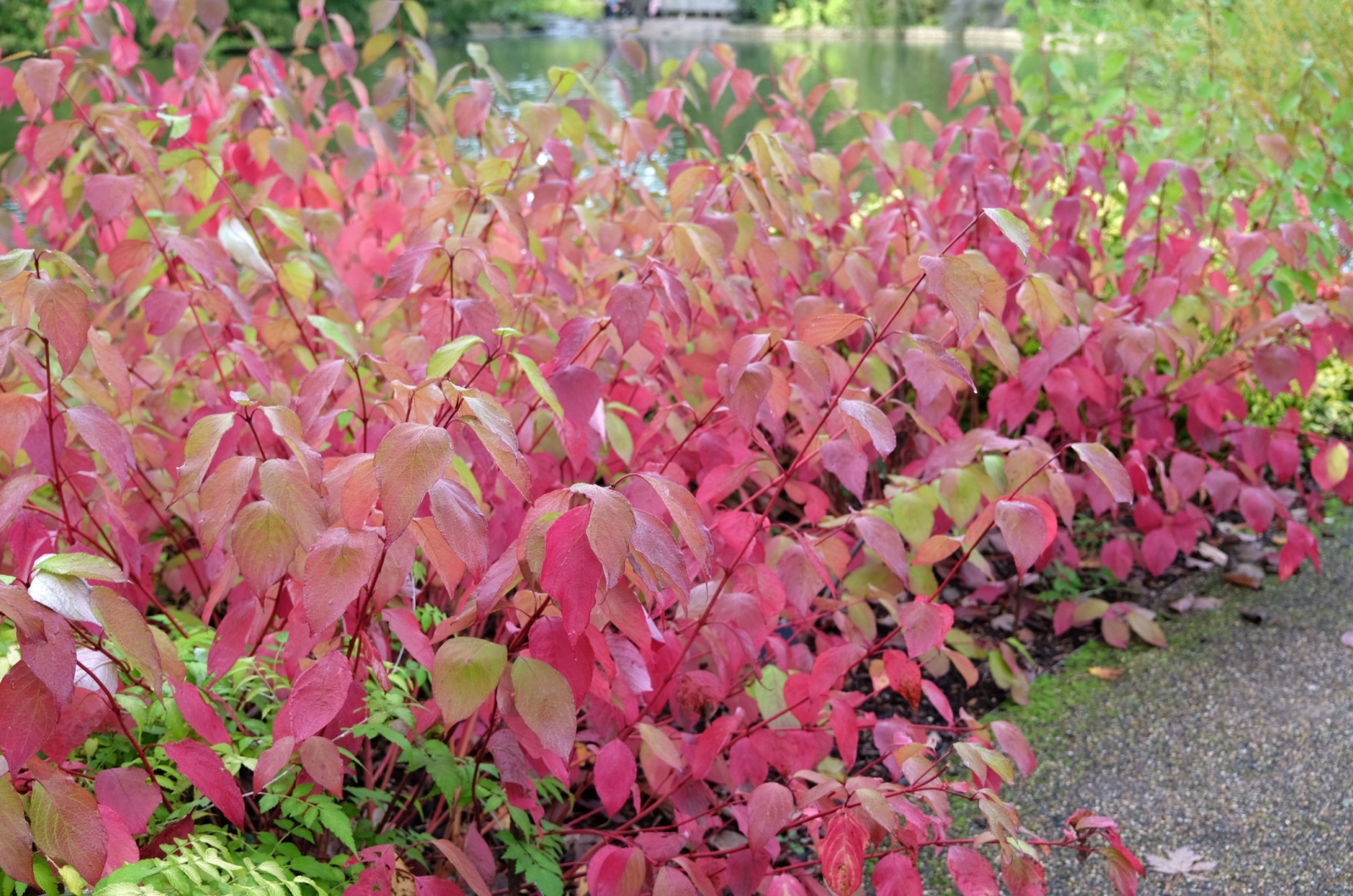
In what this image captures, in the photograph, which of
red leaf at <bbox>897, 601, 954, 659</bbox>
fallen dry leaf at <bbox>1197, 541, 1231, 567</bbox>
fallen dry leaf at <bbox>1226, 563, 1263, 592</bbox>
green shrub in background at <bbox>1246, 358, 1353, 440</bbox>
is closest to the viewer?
red leaf at <bbox>897, 601, 954, 659</bbox>

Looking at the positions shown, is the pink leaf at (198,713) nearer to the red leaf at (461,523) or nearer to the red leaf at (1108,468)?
the red leaf at (461,523)

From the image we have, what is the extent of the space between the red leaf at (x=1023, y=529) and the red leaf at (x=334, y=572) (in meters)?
0.59

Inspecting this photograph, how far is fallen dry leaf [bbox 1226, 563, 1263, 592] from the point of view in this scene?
224 centimetres

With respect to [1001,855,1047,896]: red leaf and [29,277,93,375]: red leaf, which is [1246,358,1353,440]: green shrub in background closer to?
[1001,855,1047,896]: red leaf

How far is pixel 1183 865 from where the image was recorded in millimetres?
1484

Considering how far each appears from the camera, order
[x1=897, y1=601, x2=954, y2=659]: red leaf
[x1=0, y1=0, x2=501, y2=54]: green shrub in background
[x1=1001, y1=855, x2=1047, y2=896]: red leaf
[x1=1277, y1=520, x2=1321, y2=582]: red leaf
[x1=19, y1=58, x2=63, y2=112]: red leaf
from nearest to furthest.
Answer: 1. [x1=1001, y1=855, x2=1047, y2=896]: red leaf
2. [x1=897, y1=601, x2=954, y2=659]: red leaf
3. [x1=19, y1=58, x2=63, y2=112]: red leaf
4. [x1=1277, y1=520, x2=1321, y2=582]: red leaf
5. [x1=0, y1=0, x2=501, y2=54]: green shrub in background

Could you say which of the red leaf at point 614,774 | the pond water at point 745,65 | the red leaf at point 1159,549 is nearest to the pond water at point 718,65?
the pond water at point 745,65

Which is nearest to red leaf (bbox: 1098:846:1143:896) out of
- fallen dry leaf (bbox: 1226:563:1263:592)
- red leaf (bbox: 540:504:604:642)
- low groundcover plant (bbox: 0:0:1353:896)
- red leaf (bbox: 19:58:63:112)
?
low groundcover plant (bbox: 0:0:1353:896)

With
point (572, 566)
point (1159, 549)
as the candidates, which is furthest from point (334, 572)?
point (1159, 549)

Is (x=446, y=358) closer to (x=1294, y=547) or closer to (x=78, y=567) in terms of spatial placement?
(x=78, y=567)

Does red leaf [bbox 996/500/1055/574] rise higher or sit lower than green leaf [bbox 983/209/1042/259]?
lower

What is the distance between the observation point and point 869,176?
18.5 feet

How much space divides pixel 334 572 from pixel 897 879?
628 mm

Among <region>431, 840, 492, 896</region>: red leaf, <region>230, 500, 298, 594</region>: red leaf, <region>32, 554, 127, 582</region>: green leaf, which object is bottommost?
<region>431, 840, 492, 896</region>: red leaf
